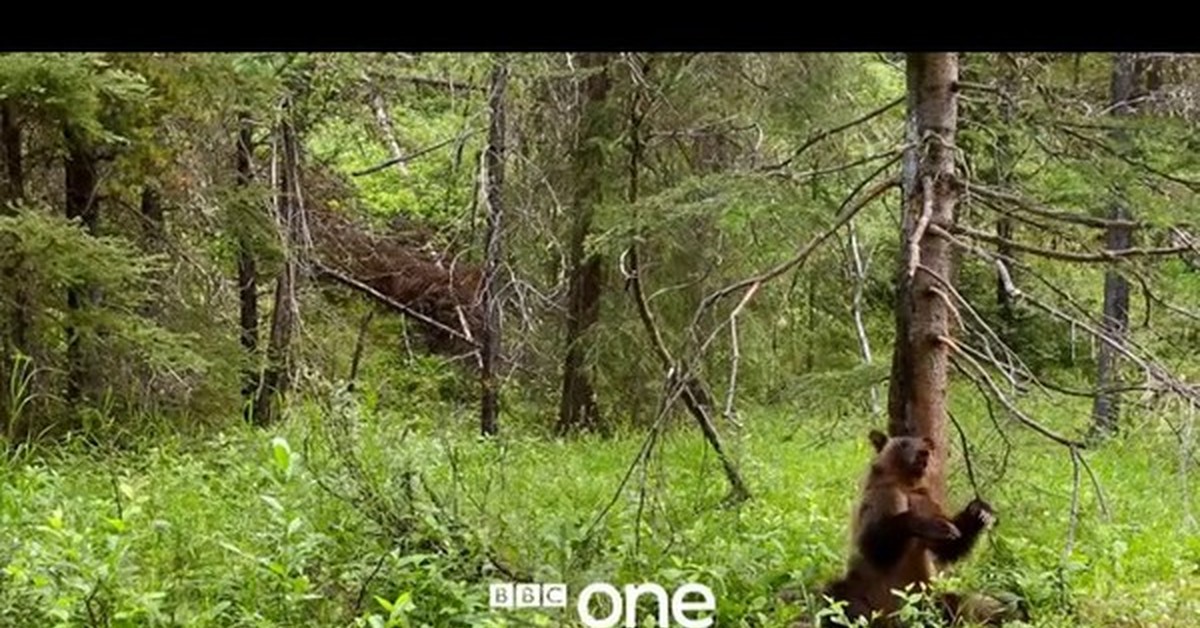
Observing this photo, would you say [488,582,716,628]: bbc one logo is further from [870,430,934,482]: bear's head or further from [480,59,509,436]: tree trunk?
[480,59,509,436]: tree trunk

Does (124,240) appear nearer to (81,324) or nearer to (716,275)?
(81,324)

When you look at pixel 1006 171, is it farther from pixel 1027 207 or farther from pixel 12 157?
pixel 12 157

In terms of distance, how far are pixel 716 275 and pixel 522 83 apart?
1.00 m

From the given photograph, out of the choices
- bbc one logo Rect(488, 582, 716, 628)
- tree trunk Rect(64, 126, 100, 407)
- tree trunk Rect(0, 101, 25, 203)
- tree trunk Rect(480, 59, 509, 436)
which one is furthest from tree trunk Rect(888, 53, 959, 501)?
tree trunk Rect(0, 101, 25, 203)

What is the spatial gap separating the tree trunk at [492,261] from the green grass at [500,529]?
2.94ft

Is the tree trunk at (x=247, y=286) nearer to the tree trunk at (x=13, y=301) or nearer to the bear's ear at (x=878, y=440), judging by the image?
the tree trunk at (x=13, y=301)

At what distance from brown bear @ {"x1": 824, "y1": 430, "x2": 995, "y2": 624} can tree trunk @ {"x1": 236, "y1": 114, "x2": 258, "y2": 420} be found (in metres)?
2.22

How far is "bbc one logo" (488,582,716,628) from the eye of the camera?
8.13 ft

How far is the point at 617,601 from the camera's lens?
8.26 ft

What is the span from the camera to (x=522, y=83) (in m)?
4.77

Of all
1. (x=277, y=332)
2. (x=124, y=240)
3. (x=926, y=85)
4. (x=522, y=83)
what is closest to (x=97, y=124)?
(x=124, y=240)

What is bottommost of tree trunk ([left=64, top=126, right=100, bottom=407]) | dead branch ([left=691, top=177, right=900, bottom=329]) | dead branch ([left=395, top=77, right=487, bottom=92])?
dead branch ([left=691, top=177, right=900, bottom=329])

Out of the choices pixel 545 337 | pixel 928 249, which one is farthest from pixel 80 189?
pixel 928 249

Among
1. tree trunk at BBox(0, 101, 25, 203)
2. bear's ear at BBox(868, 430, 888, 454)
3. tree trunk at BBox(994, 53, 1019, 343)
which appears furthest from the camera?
tree trunk at BBox(0, 101, 25, 203)
